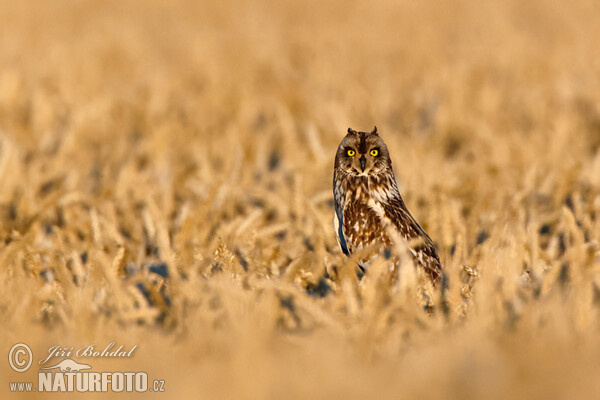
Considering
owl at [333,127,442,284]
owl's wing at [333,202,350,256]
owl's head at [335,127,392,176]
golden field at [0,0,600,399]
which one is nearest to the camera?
golden field at [0,0,600,399]

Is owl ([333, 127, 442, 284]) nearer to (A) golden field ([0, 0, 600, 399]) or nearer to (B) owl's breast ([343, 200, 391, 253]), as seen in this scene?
(B) owl's breast ([343, 200, 391, 253])

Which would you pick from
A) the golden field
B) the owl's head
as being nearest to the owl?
the owl's head

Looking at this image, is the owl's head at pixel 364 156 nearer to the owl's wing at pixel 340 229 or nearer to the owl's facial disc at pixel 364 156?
the owl's facial disc at pixel 364 156

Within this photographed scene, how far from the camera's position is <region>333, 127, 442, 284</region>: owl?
4695 mm

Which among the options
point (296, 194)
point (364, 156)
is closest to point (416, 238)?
point (364, 156)

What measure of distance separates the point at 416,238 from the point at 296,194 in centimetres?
133

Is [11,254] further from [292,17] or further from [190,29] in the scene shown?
[292,17]

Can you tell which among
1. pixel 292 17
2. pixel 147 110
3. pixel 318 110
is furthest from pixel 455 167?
pixel 292 17

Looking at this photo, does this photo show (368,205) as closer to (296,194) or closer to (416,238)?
(416,238)

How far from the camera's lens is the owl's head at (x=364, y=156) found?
16.5 feet

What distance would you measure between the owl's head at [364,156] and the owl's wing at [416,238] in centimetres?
22

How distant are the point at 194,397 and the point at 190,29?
13199mm

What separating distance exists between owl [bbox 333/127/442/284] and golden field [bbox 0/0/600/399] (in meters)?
0.23

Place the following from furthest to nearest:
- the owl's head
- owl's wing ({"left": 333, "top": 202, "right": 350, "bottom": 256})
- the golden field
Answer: the owl's head → owl's wing ({"left": 333, "top": 202, "right": 350, "bottom": 256}) → the golden field
